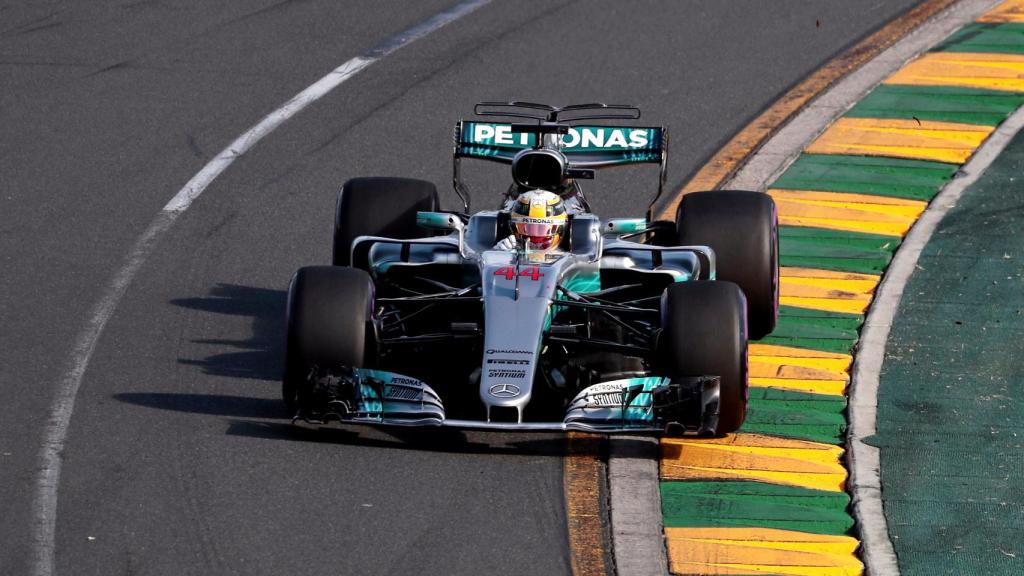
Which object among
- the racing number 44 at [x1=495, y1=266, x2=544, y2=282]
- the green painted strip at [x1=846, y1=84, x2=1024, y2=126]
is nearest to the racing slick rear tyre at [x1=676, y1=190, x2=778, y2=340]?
the racing number 44 at [x1=495, y1=266, x2=544, y2=282]

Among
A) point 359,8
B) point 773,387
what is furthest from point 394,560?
point 359,8

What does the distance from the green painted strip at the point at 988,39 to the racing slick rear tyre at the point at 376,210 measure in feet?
25.4

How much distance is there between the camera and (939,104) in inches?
671

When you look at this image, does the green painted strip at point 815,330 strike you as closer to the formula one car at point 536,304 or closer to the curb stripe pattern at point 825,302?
the curb stripe pattern at point 825,302

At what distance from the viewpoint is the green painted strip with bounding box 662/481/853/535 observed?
9836mm

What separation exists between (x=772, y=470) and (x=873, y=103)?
7.43 metres

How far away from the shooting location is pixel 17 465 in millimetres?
10422

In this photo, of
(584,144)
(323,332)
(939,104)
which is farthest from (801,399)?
(939,104)

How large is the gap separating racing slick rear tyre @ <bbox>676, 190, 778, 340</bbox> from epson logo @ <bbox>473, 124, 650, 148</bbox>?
83cm

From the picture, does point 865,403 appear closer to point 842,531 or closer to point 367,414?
point 842,531

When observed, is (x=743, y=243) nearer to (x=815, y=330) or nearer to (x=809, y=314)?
(x=815, y=330)

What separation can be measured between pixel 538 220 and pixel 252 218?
156 inches

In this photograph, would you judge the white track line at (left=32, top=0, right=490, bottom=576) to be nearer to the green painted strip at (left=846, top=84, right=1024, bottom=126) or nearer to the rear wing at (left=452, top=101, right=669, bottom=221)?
the rear wing at (left=452, top=101, right=669, bottom=221)

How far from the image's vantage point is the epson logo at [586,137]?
12836mm
